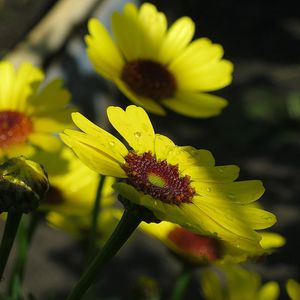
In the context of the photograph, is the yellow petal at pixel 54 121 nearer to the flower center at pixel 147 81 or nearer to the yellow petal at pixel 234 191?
the flower center at pixel 147 81

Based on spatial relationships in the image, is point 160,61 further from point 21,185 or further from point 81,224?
point 21,185

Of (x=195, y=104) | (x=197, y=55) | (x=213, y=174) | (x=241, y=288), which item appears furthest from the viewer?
(x=197, y=55)

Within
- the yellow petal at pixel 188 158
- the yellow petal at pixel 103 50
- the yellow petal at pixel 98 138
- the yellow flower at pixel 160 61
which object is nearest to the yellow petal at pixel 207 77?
the yellow flower at pixel 160 61

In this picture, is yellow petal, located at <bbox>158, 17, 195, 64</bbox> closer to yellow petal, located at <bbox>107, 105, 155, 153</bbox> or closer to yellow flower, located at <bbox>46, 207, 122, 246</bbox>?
yellow flower, located at <bbox>46, 207, 122, 246</bbox>

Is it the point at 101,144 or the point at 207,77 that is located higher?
the point at 101,144

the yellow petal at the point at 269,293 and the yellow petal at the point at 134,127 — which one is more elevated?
the yellow petal at the point at 134,127

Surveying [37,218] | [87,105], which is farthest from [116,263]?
[37,218]

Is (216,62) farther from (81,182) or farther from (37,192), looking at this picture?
(37,192)

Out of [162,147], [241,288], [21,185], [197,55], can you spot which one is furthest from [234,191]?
[197,55]
